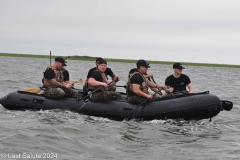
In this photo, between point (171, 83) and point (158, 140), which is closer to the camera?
point (158, 140)

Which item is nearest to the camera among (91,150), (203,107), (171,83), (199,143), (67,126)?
(91,150)

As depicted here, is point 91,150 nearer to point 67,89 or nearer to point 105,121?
point 105,121

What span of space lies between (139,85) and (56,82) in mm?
2573

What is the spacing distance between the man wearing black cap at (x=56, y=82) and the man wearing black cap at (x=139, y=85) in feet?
6.56

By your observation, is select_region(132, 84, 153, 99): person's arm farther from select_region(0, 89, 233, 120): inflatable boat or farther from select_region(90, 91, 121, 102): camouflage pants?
select_region(90, 91, 121, 102): camouflage pants

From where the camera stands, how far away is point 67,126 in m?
10.6

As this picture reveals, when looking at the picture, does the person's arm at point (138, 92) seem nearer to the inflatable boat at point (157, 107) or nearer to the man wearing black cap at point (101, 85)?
the inflatable boat at point (157, 107)

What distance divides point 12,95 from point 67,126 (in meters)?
3.52

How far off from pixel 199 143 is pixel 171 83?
3423mm

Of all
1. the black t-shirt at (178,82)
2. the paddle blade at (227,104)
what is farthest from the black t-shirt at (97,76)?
the paddle blade at (227,104)

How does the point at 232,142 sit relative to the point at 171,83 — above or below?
below

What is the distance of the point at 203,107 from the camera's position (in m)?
11.6

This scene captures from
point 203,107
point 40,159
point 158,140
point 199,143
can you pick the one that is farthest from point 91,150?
point 203,107

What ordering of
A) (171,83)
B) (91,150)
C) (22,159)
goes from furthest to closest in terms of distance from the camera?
(171,83)
(91,150)
(22,159)
